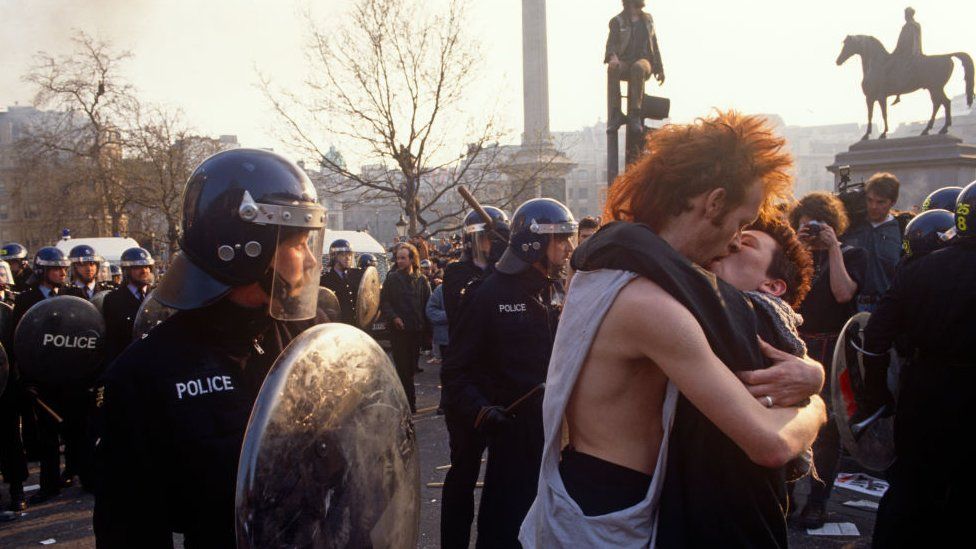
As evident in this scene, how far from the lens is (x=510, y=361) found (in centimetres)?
434

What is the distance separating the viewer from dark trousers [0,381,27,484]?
22.2ft

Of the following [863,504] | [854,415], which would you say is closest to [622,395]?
[854,415]

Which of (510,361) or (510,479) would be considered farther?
(510,361)

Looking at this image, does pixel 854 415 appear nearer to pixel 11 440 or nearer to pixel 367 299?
pixel 11 440

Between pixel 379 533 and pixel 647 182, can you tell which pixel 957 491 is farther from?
pixel 379 533

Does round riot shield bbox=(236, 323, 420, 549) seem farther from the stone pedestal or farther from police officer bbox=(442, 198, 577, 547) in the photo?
the stone pedestal

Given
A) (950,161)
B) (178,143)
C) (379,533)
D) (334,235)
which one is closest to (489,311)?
(379,533)

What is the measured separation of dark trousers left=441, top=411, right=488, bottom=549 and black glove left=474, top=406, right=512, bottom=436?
0.88ft

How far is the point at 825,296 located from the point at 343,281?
7.96m

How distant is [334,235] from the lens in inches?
928

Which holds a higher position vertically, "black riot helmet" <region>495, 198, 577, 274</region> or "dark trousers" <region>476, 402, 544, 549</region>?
"black riot helmet" <region>495, 198, 577, 274</region>

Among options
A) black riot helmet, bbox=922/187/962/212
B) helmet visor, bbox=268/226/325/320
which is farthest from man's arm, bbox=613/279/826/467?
black riot helmet, bbox=922/187/962/212

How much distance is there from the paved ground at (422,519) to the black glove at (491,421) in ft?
5.00

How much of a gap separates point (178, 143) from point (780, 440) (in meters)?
38.2
